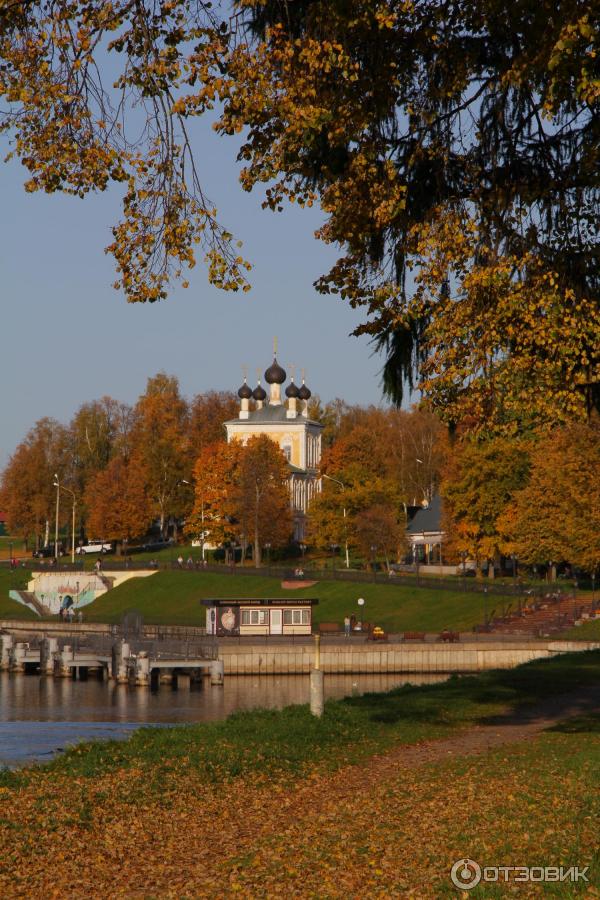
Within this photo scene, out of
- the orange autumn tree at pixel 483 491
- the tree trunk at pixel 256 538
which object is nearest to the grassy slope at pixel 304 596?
the orange autumn tree at pixel 483 491

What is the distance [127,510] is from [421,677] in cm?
5558

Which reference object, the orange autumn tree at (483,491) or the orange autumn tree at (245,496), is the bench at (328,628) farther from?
the orange autumn tree at (245,496)

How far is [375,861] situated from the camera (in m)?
9.84

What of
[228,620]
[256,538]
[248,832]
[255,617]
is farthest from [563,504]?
[248,832]

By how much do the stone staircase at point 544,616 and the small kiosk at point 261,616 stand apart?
8.21 meters

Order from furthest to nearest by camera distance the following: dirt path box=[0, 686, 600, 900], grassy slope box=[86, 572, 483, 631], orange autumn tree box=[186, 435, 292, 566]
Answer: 1. orange autumn tree box=[186, 435, 292, 566]
2. grassy slope box=[86, 572, 483, 631]
3. dirt path box=[0, 686, 600, 900]

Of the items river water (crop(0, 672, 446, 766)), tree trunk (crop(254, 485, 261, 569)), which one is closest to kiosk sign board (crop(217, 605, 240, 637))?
river water (crop(0, 672, 446, 766))

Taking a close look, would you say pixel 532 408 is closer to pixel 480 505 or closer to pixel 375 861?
pixel 375 861

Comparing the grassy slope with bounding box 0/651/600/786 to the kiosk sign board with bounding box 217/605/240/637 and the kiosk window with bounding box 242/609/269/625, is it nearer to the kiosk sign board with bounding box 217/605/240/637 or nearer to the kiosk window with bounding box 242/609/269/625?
the kiosk window with bounding box 242/609/269/625

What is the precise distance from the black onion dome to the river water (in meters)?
62.2

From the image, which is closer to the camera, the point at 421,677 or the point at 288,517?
the point at 421,677

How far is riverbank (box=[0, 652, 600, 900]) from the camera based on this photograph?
31.8ft

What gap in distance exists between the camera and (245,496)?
309 feet

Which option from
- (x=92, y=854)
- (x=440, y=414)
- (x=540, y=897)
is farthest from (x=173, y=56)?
(x=540, y=897)
